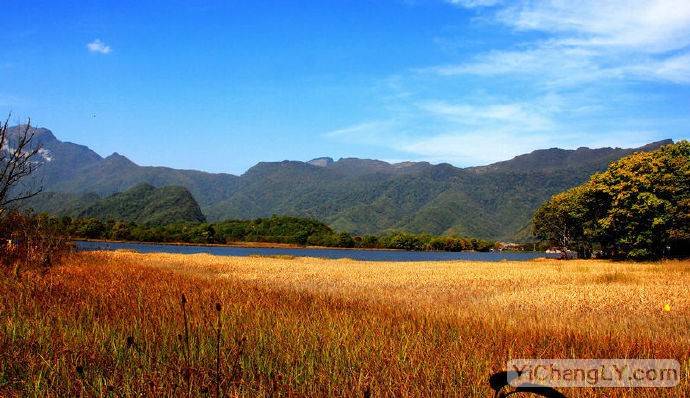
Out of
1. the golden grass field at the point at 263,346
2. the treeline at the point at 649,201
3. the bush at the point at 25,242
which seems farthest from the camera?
the treeline at the point at 649,201

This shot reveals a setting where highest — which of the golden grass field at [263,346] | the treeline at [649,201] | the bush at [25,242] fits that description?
the treeline at [649,201]

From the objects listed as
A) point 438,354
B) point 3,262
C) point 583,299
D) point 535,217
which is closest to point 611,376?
Answer: point 438,354

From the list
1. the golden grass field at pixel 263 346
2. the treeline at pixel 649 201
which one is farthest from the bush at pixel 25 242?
the treeline at pixel 649 201

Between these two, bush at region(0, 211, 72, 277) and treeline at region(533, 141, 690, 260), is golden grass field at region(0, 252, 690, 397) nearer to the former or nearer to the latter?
bush at region(0, 211, 72, 277)

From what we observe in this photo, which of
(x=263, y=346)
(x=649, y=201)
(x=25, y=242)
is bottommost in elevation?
(x=263, y=346)

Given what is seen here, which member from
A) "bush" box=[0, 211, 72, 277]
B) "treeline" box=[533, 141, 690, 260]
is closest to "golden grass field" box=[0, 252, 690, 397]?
"bush" box=[0, 211, 72, 277]

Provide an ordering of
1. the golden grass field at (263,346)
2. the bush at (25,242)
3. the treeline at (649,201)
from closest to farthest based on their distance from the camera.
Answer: the golden grass field at (263,346), the bush at (25,242), the treeline at (649,201)

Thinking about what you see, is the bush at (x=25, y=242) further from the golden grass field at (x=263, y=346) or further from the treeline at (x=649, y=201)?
the treeline at (x=649, y=201)

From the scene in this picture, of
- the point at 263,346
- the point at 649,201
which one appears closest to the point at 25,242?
the point at 263,346

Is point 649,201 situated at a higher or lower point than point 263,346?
higher

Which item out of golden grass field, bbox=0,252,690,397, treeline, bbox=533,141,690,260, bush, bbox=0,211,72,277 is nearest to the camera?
golden grass field, bbox=0,252,690,397

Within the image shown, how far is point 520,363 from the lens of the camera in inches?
236

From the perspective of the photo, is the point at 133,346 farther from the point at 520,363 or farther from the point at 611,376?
the point at 611,376

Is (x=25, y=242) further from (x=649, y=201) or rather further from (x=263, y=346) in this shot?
(x=649, y=201)
